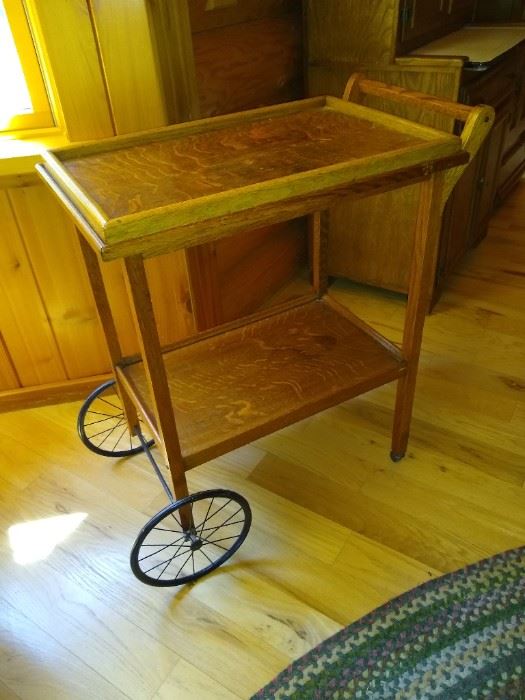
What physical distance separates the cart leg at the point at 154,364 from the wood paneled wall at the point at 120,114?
657 mm

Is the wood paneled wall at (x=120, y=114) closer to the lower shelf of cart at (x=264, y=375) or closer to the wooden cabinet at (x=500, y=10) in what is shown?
the lower shelf of cart at (x=264, y=375)

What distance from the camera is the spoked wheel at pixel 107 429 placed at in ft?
4.99

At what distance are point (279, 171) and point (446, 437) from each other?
97cm

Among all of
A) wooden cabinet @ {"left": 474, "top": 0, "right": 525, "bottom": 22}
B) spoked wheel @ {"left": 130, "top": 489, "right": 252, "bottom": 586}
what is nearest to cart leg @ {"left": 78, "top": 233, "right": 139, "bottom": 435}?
spoked wheel @ {"left": 130, "top": 489, "right": 252, "bottom": 586}

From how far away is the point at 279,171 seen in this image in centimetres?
97

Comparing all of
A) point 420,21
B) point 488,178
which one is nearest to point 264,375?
point 420,21

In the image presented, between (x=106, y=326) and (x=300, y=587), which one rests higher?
(x=106, y=326)

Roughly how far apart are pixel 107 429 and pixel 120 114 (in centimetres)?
87

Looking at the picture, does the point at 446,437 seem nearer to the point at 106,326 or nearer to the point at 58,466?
the point at 106,326

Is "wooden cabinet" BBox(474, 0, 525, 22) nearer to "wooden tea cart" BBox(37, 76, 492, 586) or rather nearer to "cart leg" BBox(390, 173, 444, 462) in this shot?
"wooden tea cart" BBox(37, 76, 492, 586)

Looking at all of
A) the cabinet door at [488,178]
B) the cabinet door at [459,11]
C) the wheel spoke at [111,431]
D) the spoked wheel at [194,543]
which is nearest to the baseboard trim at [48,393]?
the wheel spoke at [111,431]

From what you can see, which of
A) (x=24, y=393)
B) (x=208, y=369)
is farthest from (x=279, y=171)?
(x=24, y=393)

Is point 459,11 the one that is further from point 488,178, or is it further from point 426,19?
point 488,178

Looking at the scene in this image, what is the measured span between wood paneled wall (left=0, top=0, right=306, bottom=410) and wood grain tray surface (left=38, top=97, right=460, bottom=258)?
11.2 inches
